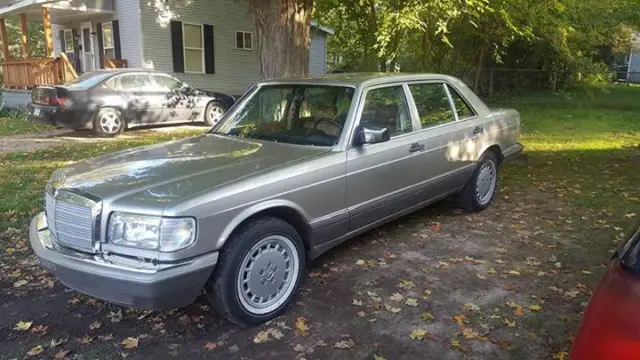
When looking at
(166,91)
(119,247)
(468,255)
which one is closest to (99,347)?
(119,247)

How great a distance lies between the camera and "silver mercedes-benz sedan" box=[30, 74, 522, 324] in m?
2.97

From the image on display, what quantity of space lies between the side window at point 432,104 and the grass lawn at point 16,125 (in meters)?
10.3

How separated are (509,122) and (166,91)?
9.30 metres

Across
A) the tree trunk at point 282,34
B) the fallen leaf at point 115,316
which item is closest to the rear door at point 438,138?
the tree trunk at point 282,34

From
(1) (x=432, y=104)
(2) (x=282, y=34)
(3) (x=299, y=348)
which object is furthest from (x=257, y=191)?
(2) (x=282, y=34)

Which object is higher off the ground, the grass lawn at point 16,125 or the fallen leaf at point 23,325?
the grass lawn at point 16,125

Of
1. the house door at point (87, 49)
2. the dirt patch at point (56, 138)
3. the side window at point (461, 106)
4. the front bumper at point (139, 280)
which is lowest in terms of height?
the dirt patch at point (56, 138)

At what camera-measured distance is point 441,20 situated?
9.86 meters

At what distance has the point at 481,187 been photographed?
5.97 metres

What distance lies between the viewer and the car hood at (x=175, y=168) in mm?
3134

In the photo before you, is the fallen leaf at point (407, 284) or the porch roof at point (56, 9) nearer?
the fallen leaf at point (407, 284)

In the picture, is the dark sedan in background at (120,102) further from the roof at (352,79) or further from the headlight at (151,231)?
the headlight at (151,231)

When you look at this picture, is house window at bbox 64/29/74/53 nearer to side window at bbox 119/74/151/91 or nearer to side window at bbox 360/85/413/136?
side window at bbox 119/74/151/91

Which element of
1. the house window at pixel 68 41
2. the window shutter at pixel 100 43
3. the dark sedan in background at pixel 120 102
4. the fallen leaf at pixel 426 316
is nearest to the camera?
the fallen leaf at pixel 426 316
